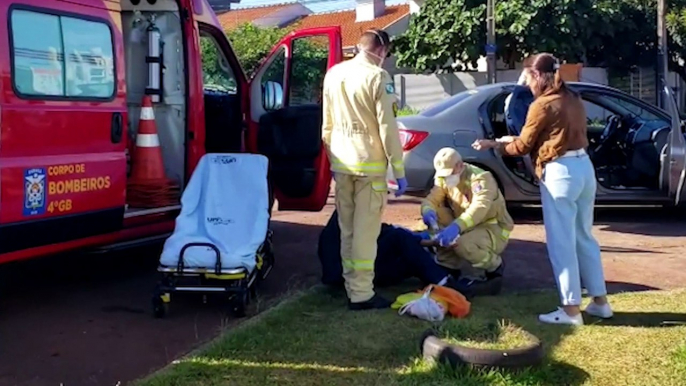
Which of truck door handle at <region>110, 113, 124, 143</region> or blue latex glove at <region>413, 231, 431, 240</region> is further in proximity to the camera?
blue latex glove at <region>413, 231, 431, 240</region>

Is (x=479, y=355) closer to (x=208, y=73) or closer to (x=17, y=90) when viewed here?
(x=17, y=90)

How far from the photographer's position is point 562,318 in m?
5.89

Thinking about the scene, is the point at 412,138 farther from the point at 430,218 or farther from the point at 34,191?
the point at 34,191

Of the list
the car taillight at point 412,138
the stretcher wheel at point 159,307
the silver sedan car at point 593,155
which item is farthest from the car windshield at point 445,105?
the stretcher wheel at point 159,307

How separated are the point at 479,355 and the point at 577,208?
1.59 metres

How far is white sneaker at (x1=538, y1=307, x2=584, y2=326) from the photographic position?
5855 mm

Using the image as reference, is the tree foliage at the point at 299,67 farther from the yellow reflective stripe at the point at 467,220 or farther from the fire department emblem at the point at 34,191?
the fire department emblem at the point at 34,191

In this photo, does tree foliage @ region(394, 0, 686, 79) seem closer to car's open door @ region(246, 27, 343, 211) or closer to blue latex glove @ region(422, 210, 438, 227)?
car's open door @ region(246, 27, 343, 211)

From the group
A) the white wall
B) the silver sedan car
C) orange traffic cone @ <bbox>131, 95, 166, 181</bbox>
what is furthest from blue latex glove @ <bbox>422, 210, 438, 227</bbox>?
the white wall

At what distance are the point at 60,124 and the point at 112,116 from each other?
0.59m

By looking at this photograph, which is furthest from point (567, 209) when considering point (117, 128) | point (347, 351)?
point (117, 128)

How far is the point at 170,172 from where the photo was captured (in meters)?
7.98

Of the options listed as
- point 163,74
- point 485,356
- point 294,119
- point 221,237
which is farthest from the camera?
point 294,119

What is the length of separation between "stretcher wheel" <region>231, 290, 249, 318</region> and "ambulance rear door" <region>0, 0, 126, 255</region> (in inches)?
48.3
